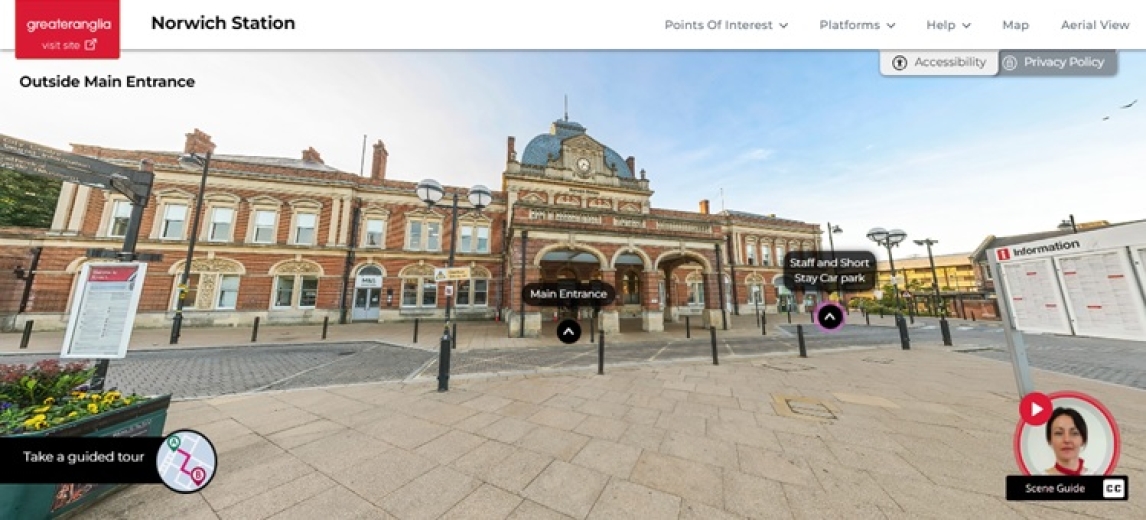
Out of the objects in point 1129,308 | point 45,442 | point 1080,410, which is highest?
point 1129,308

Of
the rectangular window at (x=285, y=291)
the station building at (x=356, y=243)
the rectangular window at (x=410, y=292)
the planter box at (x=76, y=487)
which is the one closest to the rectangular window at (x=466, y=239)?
the station building at (x=356, y=243)

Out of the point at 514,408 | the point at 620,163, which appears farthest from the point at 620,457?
the point at 620,163

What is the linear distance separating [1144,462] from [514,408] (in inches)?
241

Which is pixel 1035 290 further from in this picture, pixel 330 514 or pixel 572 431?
pixel 330 514

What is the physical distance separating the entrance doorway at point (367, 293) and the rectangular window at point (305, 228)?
10.6 ft

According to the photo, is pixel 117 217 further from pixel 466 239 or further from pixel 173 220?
pixel 466 239

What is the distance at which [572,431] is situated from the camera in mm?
3740

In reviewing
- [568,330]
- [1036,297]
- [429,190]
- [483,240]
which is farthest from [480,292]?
[1036,297]

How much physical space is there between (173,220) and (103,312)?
21.0 metres

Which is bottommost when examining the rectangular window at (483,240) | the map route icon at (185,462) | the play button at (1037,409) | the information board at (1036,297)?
the map route icon at (185,462)

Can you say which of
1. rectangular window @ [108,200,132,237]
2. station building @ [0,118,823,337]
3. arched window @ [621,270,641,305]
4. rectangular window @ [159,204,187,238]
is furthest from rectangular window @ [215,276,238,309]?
arched window @ [621,270,641,305]

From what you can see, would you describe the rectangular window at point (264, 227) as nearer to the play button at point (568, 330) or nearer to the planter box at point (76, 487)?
the play button at point (568, 330)

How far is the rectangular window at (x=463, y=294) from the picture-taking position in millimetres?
19438

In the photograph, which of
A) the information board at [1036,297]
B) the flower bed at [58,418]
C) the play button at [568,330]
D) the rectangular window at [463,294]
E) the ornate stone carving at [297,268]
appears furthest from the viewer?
the rectangular window at [463,294]
